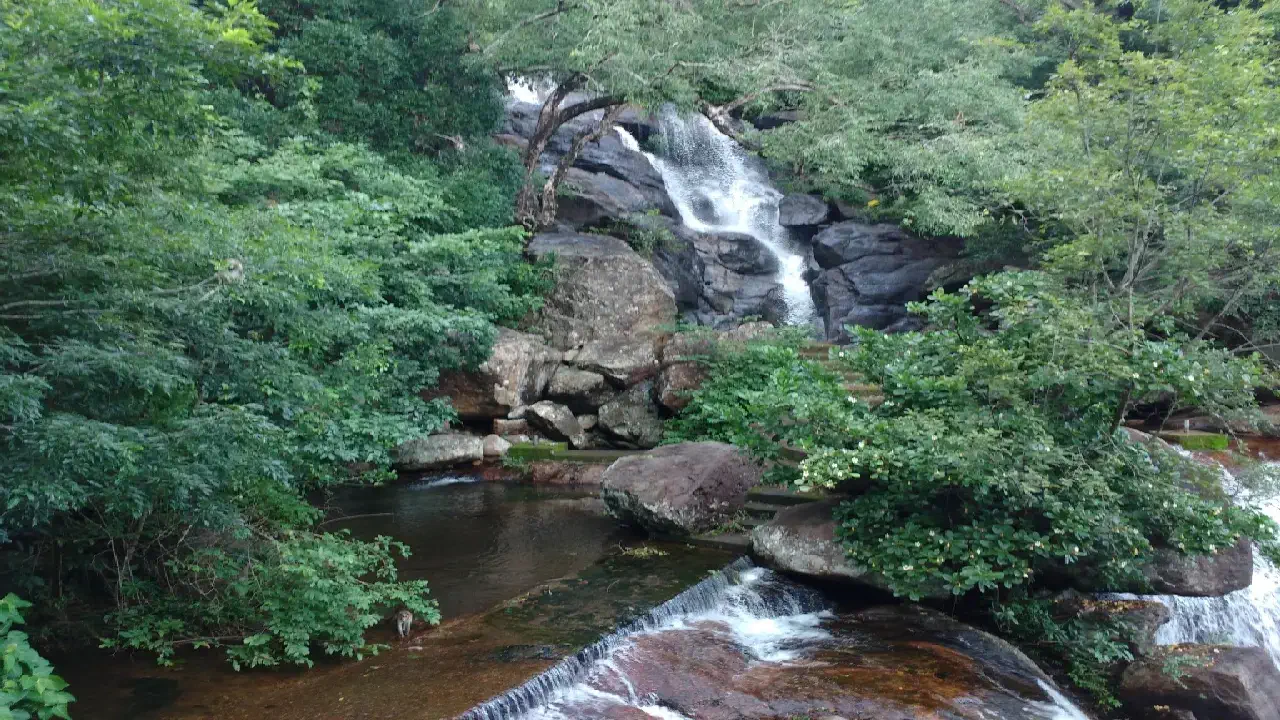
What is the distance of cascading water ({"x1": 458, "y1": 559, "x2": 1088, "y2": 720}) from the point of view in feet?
18.6

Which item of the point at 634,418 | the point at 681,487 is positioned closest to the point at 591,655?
the point at 681,487

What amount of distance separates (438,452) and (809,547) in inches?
289

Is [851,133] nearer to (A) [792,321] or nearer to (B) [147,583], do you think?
(A) [792,321]

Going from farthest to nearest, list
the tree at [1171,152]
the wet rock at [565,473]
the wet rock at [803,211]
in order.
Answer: the wet rock at [803,211]
the wet rock at [565,473]
the tree at [1171,152]

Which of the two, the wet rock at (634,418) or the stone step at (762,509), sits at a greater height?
the wet rock at (634,418)

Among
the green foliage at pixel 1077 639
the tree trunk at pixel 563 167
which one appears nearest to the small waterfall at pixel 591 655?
the green foliage at pixel 1077 639

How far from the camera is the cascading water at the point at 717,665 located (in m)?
5.68

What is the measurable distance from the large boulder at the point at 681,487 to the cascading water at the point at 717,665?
5.09ft

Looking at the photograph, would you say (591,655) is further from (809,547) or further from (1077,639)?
(1077,639)

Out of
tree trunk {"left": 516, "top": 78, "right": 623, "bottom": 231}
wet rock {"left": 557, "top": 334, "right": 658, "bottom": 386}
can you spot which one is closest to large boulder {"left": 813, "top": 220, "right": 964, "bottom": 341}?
wet rock {"left": 557, "top": 334, "right": 658, "bottom": 386}

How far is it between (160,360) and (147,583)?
2.39 metres

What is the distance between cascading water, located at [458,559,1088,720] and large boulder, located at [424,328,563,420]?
6.97m

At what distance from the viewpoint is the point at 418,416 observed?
1123 centimetres

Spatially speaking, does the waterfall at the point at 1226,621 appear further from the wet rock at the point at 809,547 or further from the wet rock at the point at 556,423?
the wet rock at the point at 556,423
